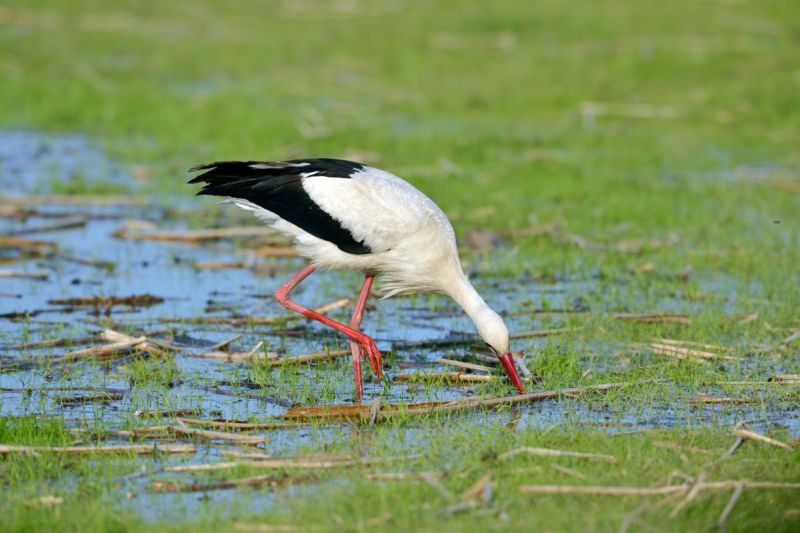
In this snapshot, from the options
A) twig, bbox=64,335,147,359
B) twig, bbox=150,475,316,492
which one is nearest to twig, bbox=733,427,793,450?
twig, bbox=150,475,316,492

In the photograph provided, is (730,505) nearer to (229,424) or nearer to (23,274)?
(229,424)

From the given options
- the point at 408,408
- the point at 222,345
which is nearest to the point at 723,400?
the point at 408,408

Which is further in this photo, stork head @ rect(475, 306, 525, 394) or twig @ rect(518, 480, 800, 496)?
stork head @ rect(475, 306, 525, 394)

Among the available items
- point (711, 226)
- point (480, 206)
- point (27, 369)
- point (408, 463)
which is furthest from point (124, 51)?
point (408, 463)

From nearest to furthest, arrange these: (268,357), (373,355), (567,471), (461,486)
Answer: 1. (461,486)
2. (567,471)
3. (373,355)
4. (268,357)

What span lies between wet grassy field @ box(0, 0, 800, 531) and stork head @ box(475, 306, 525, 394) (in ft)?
0.60

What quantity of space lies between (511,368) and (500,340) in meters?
0.17

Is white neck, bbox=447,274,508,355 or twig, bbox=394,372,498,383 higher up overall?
white neck, bbox=447,274,508,355

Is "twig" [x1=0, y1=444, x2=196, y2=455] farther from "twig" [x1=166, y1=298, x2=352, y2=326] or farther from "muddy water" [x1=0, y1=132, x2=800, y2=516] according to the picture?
"twig" [x1=166, y1=298, x2=352, y2=326]

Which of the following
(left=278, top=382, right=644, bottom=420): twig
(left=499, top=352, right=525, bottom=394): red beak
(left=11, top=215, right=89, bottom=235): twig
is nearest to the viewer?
(left=278, top=382, right=644, bottom=420): twig

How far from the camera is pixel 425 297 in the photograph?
8984mm

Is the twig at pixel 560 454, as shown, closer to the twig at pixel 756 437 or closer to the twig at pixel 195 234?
the twig at pixel 756 437

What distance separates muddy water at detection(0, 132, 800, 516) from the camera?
631cm

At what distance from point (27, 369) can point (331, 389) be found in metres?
1.81
